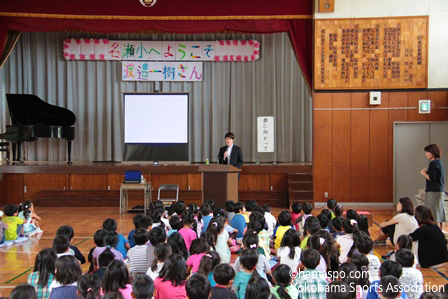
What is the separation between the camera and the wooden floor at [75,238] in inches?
188

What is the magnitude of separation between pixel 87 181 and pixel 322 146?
467 centimetres

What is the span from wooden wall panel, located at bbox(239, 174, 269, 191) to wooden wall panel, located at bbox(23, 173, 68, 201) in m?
3.54

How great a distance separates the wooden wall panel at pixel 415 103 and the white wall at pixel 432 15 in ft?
0.69

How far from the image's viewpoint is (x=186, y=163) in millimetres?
10805

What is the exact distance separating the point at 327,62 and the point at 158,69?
465 cm

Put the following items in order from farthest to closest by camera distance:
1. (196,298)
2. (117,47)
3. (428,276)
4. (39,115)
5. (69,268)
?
(117,47)
(39,115)
(428,276)
(69,268)
(196,298)

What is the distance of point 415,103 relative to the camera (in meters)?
9.22

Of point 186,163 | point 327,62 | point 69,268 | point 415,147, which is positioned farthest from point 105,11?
point 69,268

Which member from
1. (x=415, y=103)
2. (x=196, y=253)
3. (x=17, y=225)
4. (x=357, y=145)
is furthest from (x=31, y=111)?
(x=196, y=253)

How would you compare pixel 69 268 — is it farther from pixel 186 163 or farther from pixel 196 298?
pixel 186 163

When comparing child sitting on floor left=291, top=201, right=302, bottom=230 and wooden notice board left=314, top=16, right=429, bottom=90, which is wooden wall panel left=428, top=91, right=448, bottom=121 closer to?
wooden notice board left=314, top=16, right=429, bottom=90

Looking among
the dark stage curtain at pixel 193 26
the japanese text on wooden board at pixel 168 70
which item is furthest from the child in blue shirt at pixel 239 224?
the japanese text on wooden board at pixel 168 70

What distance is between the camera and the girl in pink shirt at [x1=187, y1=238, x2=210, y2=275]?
369 centimetres

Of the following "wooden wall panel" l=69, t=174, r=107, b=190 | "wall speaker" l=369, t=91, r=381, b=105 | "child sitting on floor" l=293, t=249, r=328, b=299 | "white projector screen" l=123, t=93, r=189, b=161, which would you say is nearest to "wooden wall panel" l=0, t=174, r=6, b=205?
"wooden wall panel" l=69, t=174, r=107, b=190
